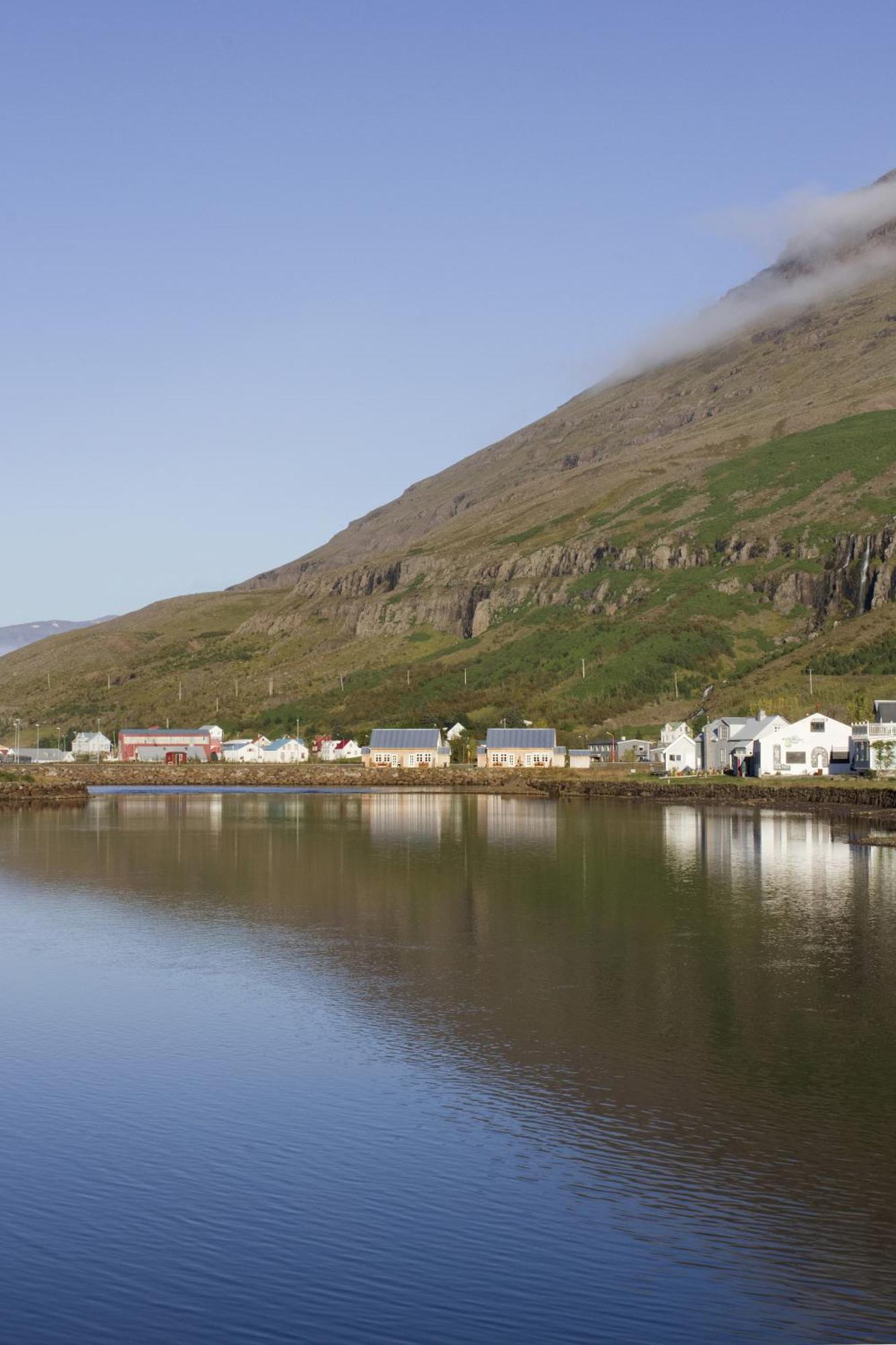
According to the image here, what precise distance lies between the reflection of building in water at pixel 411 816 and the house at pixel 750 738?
31200 mm

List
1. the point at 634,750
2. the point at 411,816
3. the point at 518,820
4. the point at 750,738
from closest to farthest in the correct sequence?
the point at 518,820 → the point at 411,816 → the point at 750,738 → the point at 634,750

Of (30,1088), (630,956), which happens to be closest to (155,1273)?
(30,1088)

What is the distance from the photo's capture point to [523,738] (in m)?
174

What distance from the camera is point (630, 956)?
1519 inches

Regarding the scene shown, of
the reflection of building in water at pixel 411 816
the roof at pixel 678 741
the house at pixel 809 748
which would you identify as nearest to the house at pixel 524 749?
the roof at pixel 678 741

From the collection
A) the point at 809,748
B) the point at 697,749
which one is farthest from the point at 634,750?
the point at 809,748

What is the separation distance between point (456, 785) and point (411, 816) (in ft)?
176

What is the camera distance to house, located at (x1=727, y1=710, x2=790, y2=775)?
136 m

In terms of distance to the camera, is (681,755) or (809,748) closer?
(809,748)

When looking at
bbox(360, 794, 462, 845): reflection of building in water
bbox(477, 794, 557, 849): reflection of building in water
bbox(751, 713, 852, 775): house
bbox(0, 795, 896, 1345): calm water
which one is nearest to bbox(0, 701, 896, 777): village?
bbox(751, 713, 852, 775): house

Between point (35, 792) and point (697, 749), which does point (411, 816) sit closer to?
point (35, 792)

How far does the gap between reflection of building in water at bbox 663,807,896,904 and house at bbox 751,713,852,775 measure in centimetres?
3794

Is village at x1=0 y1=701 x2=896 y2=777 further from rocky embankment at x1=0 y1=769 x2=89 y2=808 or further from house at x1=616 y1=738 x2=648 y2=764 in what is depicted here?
rocky embankment at x1=0 y1=769 x2=89 y2=808

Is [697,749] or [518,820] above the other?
[697,749]
